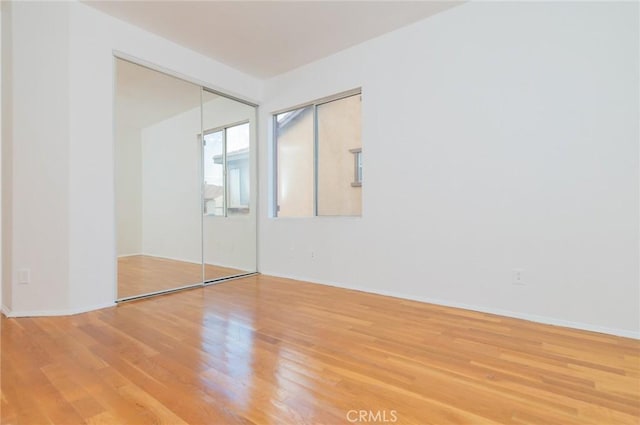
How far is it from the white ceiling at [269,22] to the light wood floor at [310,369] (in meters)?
2.81

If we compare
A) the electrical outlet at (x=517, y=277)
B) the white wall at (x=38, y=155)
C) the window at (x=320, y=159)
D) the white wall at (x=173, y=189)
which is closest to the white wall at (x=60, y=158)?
the white wall at (x=38, y=155)

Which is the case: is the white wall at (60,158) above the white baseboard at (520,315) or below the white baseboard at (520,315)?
above

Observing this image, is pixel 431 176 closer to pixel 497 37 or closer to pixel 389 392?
pixel 497 37

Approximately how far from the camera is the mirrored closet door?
145 inches

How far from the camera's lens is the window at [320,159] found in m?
3.90

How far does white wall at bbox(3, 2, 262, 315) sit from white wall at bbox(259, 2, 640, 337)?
2.50m

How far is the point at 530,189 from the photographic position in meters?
2.65

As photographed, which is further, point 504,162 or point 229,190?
point 229,190

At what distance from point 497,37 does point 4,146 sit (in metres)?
4.49

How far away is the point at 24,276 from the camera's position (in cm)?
277

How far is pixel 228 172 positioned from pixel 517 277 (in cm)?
373

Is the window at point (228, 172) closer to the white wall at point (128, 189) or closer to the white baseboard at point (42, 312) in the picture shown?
the white wall at point (128, 189)

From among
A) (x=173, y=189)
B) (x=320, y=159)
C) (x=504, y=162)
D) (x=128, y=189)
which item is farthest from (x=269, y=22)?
(x=504, y=162)

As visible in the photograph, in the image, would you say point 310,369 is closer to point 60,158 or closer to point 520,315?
point 520,315
